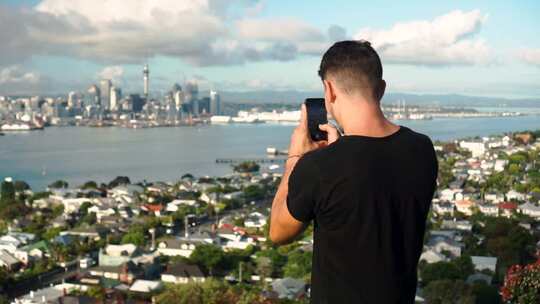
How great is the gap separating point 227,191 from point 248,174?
2761 mm

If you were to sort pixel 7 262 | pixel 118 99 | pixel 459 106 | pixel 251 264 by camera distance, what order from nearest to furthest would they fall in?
pixel 251 264, pixel 7 262, pixel 118 99, pixel 459 106

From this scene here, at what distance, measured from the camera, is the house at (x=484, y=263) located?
4.25 meters

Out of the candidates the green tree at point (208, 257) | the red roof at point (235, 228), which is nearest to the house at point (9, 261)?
the green tree at point (208, 257)

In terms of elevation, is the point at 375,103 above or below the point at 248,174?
above

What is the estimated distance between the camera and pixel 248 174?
459 inches

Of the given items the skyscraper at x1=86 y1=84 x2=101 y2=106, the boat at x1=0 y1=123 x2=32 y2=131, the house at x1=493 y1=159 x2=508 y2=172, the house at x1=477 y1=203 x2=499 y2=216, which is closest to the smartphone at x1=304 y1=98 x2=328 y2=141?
the house at x1=477 y1=203 x2=499 y2=216

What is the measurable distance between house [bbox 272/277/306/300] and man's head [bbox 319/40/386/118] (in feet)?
10.6

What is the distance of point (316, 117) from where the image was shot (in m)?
0.48

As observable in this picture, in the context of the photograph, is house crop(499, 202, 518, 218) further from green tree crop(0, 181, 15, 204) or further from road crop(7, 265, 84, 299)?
green tree crop(0, 181, 15, 204)

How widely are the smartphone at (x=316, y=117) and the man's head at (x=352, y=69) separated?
43 mm

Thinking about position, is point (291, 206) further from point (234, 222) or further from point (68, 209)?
point (68, 209)

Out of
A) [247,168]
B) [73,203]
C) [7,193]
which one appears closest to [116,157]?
[247,168]

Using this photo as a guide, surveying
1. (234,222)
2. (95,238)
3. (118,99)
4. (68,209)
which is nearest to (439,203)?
(234,222)

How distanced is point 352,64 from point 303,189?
92mm
